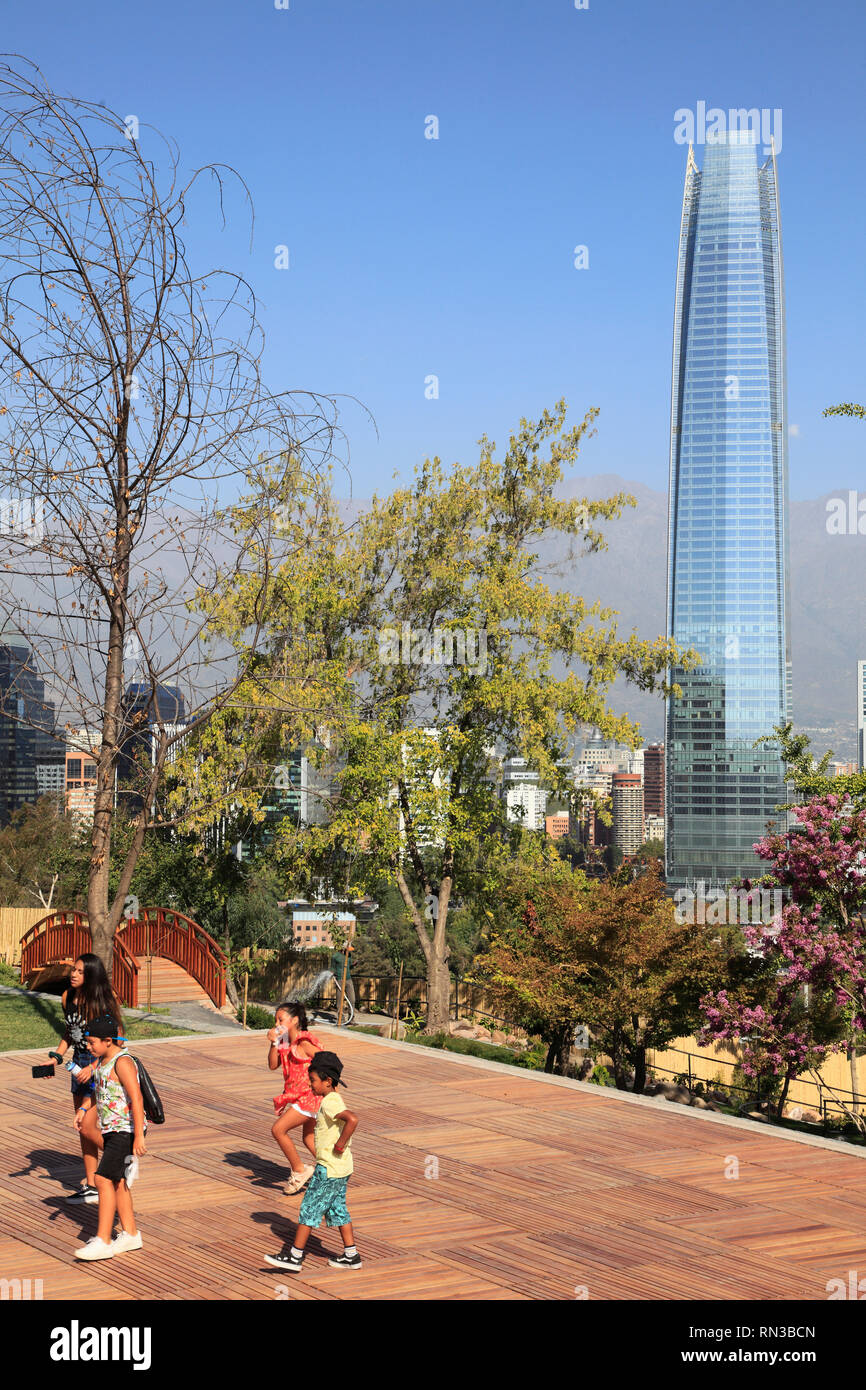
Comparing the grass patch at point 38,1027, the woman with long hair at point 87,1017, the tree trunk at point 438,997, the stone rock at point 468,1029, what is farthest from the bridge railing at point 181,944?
the woman with long hair at point 87,1017

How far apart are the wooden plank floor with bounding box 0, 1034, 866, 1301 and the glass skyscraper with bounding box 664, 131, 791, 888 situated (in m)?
171

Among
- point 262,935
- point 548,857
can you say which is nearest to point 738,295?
point 262,935

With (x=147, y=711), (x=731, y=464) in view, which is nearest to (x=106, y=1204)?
(x=147, y=711)

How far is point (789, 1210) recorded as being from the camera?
345 inches

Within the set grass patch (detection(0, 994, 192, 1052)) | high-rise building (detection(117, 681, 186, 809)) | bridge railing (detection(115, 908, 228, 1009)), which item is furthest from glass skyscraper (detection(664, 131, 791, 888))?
high-rise building (detection(117, 681, 186, 809))

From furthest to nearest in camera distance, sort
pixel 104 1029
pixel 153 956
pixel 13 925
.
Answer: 1. pixel 13 925
2. pixel 153 956
3. pixel 104 1029

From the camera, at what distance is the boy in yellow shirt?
7070 mm

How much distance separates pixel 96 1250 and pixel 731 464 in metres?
185

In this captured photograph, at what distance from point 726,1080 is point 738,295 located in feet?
552

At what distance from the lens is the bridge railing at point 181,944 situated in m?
21.0

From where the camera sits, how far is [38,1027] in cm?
1638

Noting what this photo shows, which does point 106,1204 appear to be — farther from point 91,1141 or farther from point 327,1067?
point 327,1067

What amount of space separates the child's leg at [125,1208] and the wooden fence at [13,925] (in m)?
24.4
